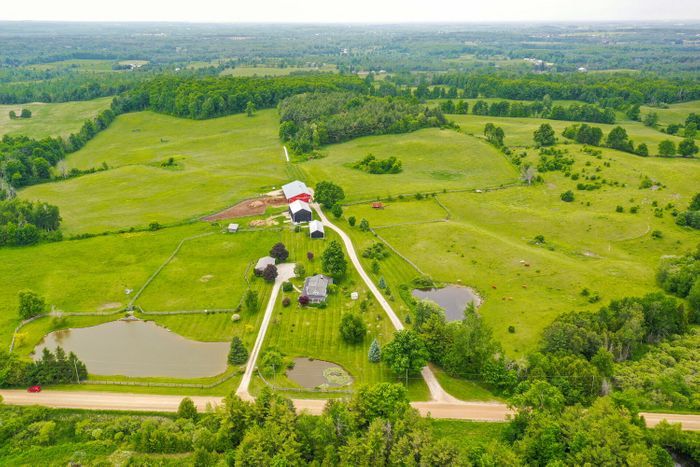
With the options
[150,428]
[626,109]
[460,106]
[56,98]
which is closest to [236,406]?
[150,428]

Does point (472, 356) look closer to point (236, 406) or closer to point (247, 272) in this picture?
point (236, 406)

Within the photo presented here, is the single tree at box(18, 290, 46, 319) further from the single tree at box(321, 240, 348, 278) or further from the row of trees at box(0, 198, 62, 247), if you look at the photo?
the single tree at box(321, 240, 348, 278)

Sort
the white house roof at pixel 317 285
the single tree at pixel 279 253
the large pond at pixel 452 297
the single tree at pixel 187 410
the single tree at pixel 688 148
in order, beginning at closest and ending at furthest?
the single tree at pixel 187 410
the large pond at pixel 452 297
the white house roof at pixel 317 285
the single tree at pixel 279 253
the single tree at pixel 688 148

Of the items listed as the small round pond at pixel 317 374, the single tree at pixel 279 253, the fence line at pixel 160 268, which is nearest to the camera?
the small round pond at pixel 317 374

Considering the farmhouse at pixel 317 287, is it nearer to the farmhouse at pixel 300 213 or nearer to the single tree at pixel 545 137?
the farmhouse at pixel 300 213

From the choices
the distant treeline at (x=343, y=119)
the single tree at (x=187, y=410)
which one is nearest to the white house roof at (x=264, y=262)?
the single tree at (x=187, y=410)
